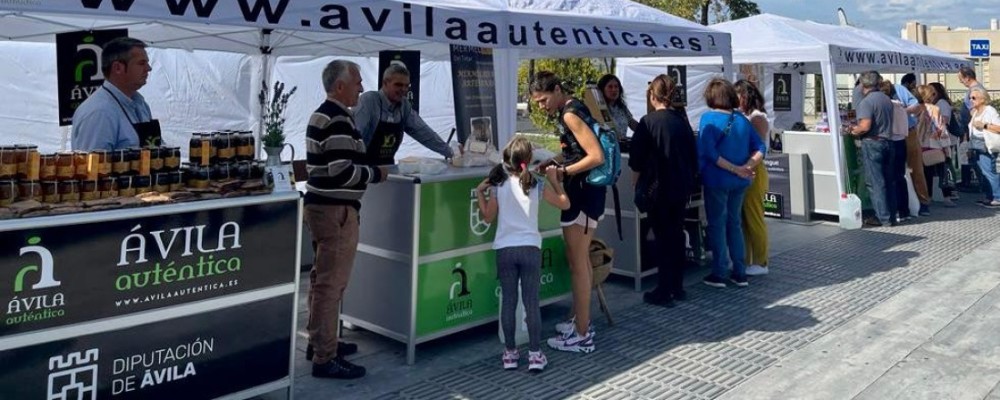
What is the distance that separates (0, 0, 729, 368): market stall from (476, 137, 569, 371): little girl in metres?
0.42

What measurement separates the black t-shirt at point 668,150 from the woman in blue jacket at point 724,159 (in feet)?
1.57

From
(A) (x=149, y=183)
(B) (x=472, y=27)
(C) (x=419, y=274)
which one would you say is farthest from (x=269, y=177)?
(B) (x=472, y=27)

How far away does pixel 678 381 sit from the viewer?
14.3 feet

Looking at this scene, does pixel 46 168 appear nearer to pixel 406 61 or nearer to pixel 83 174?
pixel 83 174

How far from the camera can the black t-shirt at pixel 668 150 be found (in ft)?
18.3

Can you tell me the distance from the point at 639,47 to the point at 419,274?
307 cm

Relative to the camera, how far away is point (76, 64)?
609cm

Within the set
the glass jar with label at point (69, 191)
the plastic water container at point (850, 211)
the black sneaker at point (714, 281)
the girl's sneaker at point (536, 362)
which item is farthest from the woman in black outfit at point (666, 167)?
the plastic water container at point (850, 211)

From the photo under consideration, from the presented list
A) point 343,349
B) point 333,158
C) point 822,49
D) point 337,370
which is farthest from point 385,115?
point 822,49

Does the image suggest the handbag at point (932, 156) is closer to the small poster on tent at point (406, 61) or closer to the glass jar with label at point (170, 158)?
the small poster on tent at point (406, 61)

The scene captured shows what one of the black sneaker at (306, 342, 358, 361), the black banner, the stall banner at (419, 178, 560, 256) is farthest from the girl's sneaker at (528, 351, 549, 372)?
the black banner

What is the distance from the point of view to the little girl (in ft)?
14.1

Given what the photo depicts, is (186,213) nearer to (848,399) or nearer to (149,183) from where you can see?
(149,183)

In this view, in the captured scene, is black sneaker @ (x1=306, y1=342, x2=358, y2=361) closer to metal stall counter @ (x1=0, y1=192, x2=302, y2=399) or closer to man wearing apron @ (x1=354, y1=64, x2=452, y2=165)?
metal stall counter @ (x1=0, y1=192, x2=302, y2=399)
